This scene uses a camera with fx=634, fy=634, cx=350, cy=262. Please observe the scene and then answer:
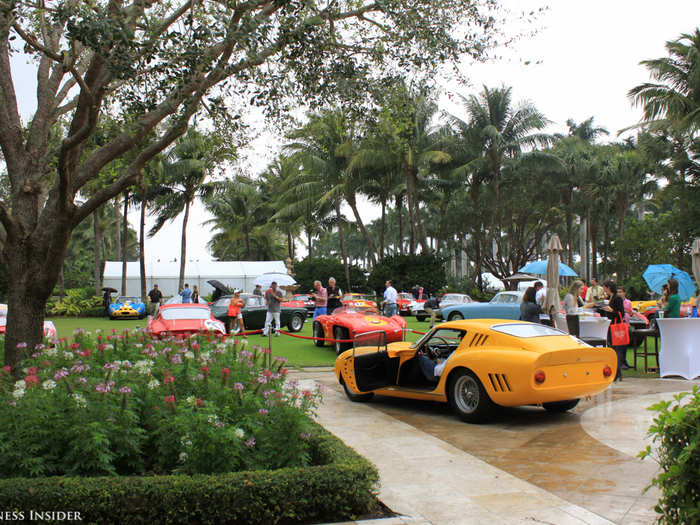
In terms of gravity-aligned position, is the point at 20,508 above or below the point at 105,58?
below

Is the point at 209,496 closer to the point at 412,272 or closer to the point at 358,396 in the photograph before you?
the point at 358,396

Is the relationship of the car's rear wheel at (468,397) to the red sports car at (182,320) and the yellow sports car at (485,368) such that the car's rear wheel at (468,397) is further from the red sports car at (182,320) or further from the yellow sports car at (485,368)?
the red sports car at (182,320)

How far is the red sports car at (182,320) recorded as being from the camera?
1405 centimetres

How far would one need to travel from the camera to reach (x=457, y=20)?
10.0 meters

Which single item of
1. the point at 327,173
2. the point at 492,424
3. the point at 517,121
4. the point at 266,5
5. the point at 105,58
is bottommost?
the point at 492,424

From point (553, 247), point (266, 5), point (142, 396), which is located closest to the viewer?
point (142, 396)

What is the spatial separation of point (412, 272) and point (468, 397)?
106ft

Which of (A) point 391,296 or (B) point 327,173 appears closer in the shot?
(A) point 391,296

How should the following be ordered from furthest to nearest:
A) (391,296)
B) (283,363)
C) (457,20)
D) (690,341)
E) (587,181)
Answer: (587,181), (391,296), (690,341), (457,20), (283,363)

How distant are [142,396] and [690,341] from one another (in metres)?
9.67

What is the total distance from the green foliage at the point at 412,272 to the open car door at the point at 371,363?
3037 centimetres

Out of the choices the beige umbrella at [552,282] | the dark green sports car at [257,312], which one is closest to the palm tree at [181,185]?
the dark green sports car at [257,312]

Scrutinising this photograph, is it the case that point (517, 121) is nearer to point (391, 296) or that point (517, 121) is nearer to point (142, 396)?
point (391, 296)

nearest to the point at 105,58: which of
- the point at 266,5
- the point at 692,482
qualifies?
the point at 266,5
